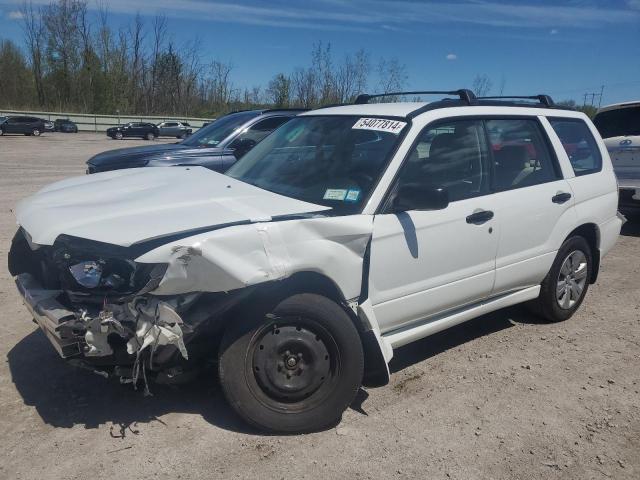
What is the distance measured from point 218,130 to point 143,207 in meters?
5.78

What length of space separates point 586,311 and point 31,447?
15.9ft

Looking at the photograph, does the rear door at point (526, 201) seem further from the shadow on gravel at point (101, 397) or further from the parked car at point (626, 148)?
the parked car at point (626, 148)

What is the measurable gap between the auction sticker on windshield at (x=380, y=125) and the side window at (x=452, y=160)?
0.16 metres

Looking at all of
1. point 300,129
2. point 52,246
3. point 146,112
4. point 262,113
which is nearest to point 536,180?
point 300,129

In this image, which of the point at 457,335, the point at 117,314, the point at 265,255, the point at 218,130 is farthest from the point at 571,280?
the point at 218,130

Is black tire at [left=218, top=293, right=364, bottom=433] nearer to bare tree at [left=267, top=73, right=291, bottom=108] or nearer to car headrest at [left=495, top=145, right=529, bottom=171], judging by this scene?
car headrest at [left=495, top=145, right=529, bottom=171]

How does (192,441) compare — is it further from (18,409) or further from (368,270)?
(368,270)

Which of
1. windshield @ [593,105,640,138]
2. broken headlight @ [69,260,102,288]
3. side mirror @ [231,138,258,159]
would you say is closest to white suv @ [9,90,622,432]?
broken headlight @ [69,260,102,288]

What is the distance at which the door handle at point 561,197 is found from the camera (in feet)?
15.0

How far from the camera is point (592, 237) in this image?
5.20 meters

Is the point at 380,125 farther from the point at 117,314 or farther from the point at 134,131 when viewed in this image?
the point at 134,131

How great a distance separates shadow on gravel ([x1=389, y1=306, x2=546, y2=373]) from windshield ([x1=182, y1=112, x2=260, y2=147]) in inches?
197

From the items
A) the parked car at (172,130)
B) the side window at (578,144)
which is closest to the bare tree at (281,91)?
the parked car at (172,130)

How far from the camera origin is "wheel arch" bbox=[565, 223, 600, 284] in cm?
502
